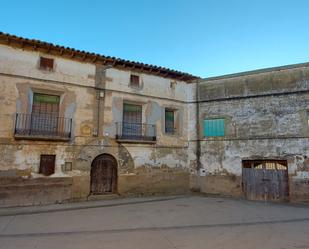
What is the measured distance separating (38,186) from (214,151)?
9.26 m

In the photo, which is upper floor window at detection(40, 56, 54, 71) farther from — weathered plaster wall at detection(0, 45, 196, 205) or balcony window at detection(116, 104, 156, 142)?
balcony window at detection(116, 104, 156, 142)

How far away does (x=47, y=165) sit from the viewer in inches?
446

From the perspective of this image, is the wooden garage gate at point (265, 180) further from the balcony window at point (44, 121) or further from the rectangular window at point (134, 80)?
the balcony window at point (44, 121)

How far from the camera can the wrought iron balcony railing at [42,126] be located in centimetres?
1085

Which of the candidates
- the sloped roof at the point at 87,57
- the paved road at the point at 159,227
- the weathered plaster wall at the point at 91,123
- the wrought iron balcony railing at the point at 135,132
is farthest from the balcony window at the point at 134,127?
the paved road at the point at 159,227

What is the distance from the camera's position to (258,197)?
513 inches

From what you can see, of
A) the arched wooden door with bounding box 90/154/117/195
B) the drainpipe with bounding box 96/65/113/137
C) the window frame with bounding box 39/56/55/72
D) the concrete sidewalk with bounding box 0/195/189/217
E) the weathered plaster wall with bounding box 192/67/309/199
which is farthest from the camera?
the drainpipe with bounding box 96/65/113/137

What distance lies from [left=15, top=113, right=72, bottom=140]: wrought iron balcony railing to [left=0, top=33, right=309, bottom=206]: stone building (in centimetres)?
4

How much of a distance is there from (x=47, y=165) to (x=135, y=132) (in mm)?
4665

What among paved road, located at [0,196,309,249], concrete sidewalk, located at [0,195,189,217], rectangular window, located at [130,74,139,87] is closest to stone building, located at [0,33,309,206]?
rectangular window, located at [130,74,139,87]

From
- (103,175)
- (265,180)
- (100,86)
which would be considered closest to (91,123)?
(100,86)

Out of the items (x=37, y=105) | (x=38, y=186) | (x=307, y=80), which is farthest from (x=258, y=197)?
(x=37, y=105)

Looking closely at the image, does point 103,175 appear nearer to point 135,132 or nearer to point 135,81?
point 135,132

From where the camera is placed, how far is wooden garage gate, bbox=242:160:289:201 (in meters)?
12.6
